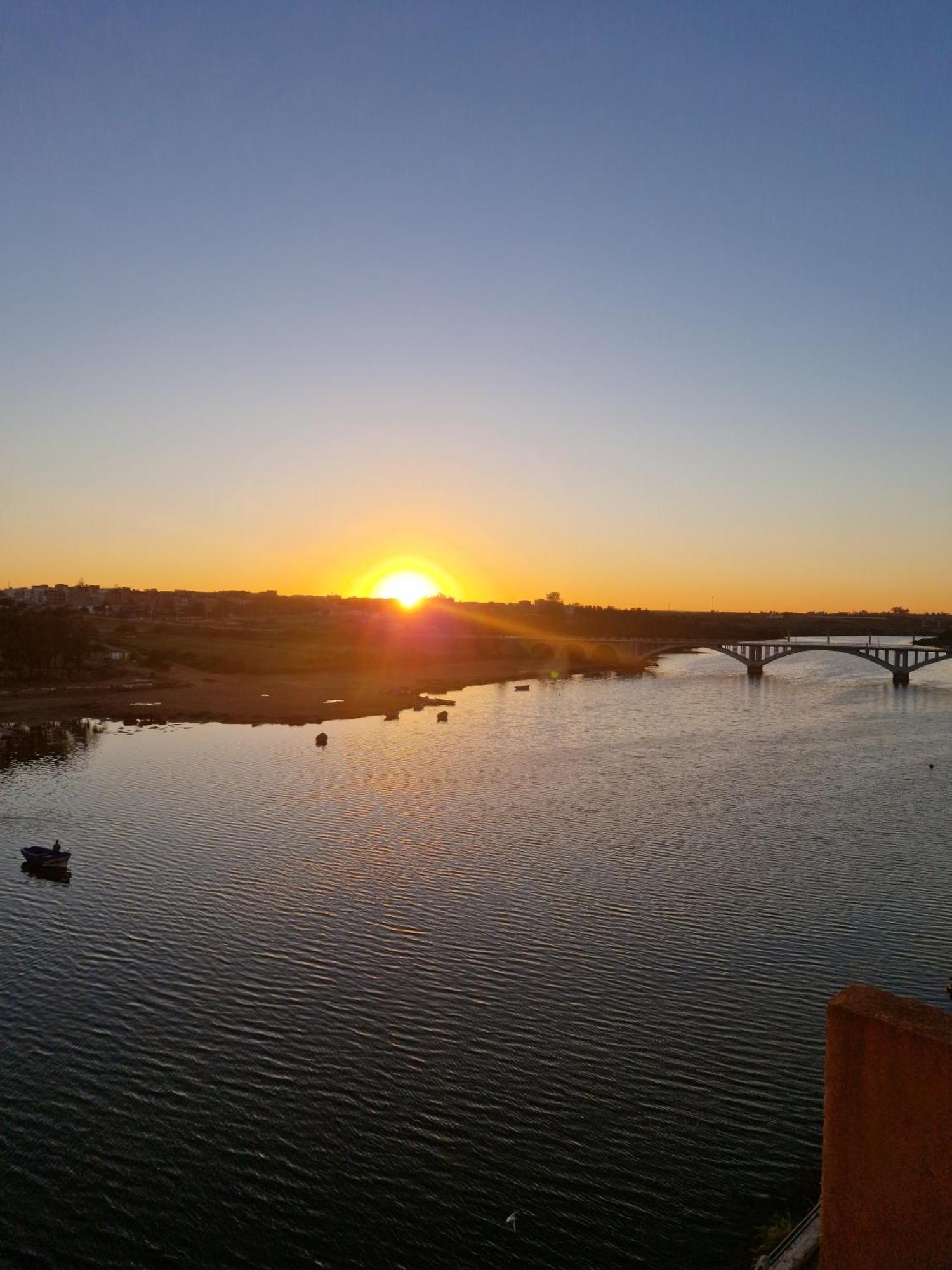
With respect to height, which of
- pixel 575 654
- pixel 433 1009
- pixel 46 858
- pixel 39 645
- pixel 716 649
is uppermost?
pixel 39 645

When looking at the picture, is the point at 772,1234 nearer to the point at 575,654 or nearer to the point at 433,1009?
the point at 433,1009

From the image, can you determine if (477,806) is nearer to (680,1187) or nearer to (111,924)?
(111,924)

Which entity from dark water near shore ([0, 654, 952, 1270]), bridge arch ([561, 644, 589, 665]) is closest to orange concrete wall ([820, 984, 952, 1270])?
dark water near shore ([0, 654, 952, 1270])

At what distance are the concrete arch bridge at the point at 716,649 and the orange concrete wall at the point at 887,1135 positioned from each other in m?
108

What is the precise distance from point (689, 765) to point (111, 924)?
40659mm

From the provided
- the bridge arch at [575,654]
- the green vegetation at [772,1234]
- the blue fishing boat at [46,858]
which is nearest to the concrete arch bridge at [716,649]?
the bridge arch at [575,654]

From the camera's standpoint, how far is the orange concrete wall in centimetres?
1022

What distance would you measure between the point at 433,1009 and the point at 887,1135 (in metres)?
14.8

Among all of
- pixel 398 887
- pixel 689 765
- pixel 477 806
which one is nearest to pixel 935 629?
pixel 689 765

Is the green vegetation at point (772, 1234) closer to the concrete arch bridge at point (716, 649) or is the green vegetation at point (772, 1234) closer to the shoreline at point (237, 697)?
the shoreline at point (237, 697)

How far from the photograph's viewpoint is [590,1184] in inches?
667

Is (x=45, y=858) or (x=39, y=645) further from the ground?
(x=39, y=645)

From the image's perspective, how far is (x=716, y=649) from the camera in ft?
533

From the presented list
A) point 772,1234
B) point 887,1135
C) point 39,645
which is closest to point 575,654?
point 39,645
